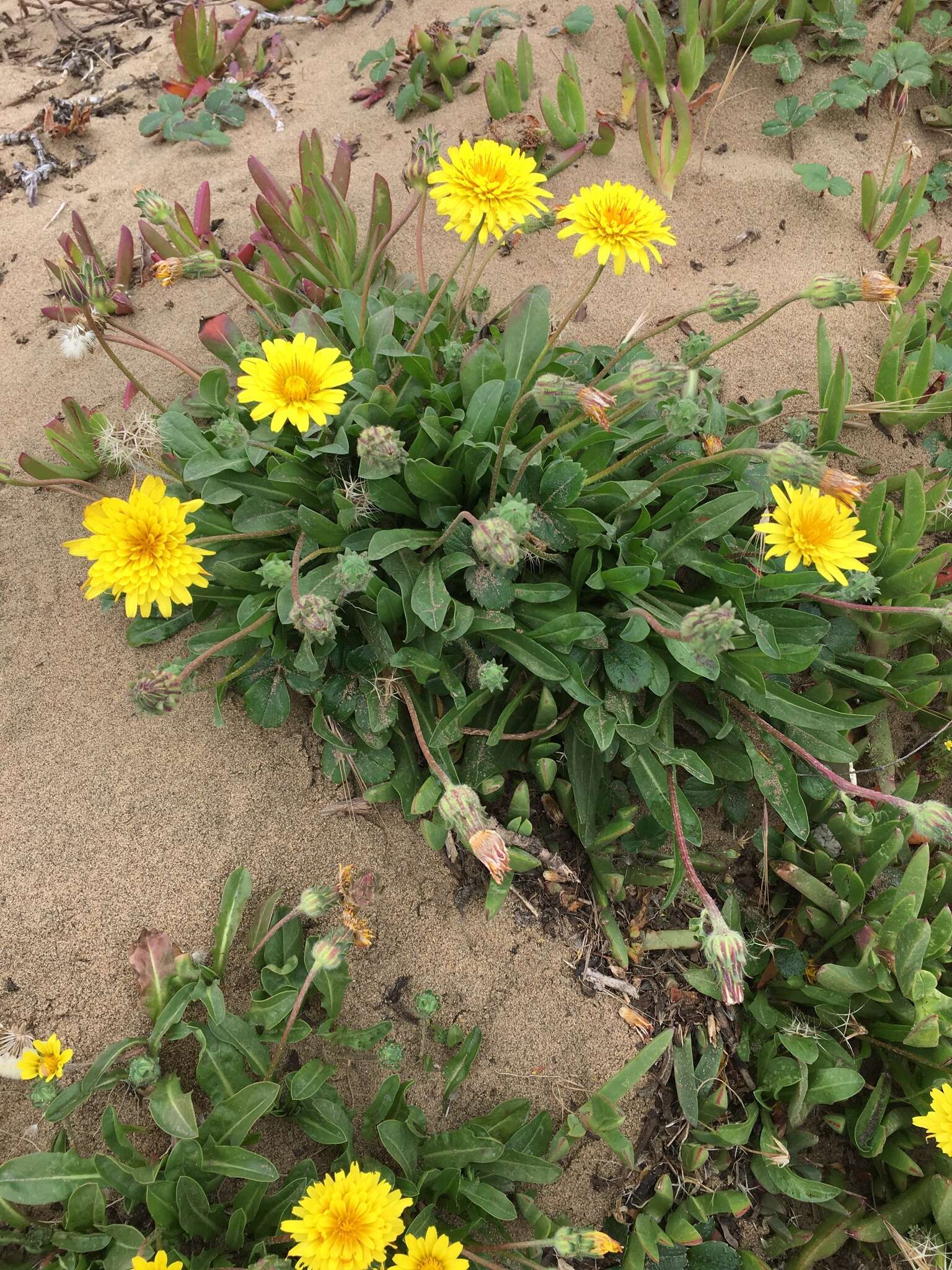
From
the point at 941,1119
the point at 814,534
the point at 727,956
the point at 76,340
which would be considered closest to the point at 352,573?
the point at 814,534

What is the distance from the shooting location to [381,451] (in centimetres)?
209

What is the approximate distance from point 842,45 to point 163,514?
3830mm

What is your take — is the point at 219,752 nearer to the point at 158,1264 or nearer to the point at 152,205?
the point at 158,1264

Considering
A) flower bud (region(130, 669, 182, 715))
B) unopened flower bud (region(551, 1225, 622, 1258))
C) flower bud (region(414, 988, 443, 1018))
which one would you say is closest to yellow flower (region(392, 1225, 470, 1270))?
unopened flower bud (region(551, 1225, 622, 1258))

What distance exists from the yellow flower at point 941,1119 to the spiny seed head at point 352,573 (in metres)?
1.85

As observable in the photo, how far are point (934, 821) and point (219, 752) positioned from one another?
1934 mm

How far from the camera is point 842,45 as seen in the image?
3768 millimetres

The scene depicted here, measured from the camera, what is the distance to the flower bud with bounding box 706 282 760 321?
7.15ft

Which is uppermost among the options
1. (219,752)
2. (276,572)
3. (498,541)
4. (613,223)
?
(613,223)

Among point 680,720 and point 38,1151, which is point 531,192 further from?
point 38,1151

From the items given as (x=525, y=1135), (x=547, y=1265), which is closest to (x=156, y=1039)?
(x=525, y=1135)

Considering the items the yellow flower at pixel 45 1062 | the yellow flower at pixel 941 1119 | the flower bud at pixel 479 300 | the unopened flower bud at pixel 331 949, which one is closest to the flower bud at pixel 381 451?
the flower bud at pixel 479 300

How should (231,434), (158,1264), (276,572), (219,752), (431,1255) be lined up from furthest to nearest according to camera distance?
(219,752)
(231,434)
(276,572)
(431,1255)
(158,1264)

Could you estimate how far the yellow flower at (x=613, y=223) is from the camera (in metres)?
2.14
